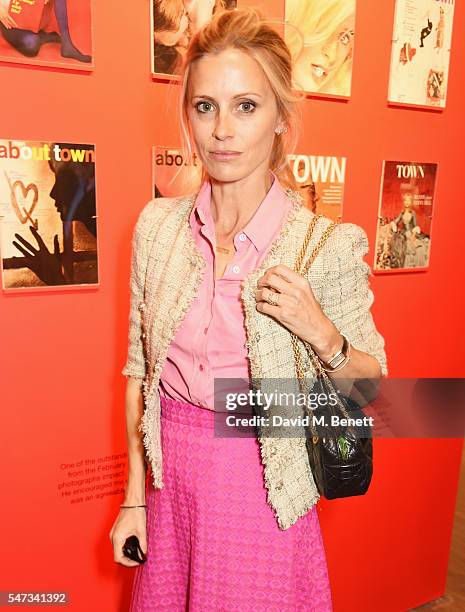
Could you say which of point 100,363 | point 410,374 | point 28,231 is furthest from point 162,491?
point 410,374

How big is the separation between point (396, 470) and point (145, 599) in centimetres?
142

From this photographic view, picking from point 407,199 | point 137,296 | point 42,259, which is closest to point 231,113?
point 137,296

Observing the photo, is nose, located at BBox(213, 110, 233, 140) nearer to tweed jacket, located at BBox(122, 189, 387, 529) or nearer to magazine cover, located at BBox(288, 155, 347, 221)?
tweed jacket, located at BBox(122, 189, 387, 529)

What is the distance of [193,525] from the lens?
1.20 meters

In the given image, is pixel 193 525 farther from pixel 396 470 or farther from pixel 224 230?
pixel 396 470

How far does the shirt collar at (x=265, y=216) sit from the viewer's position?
3.82 ft

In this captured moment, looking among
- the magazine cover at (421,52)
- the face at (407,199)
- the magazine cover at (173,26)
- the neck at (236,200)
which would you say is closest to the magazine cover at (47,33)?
the magazine cover at (173,26)

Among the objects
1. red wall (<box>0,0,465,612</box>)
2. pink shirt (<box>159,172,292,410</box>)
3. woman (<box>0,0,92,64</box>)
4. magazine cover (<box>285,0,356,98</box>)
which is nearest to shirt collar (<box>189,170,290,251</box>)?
pink shirt (<box>159,172,292,410</box>)

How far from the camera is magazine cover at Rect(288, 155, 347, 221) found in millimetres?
1882

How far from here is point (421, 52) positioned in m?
2.02

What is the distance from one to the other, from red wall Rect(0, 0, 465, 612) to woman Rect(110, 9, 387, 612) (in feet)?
1.26

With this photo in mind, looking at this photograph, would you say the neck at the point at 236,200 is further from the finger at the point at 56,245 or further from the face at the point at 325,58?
the face at the point at 325,58

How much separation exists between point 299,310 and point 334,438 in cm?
26

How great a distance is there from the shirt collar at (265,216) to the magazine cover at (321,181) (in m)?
0.66
